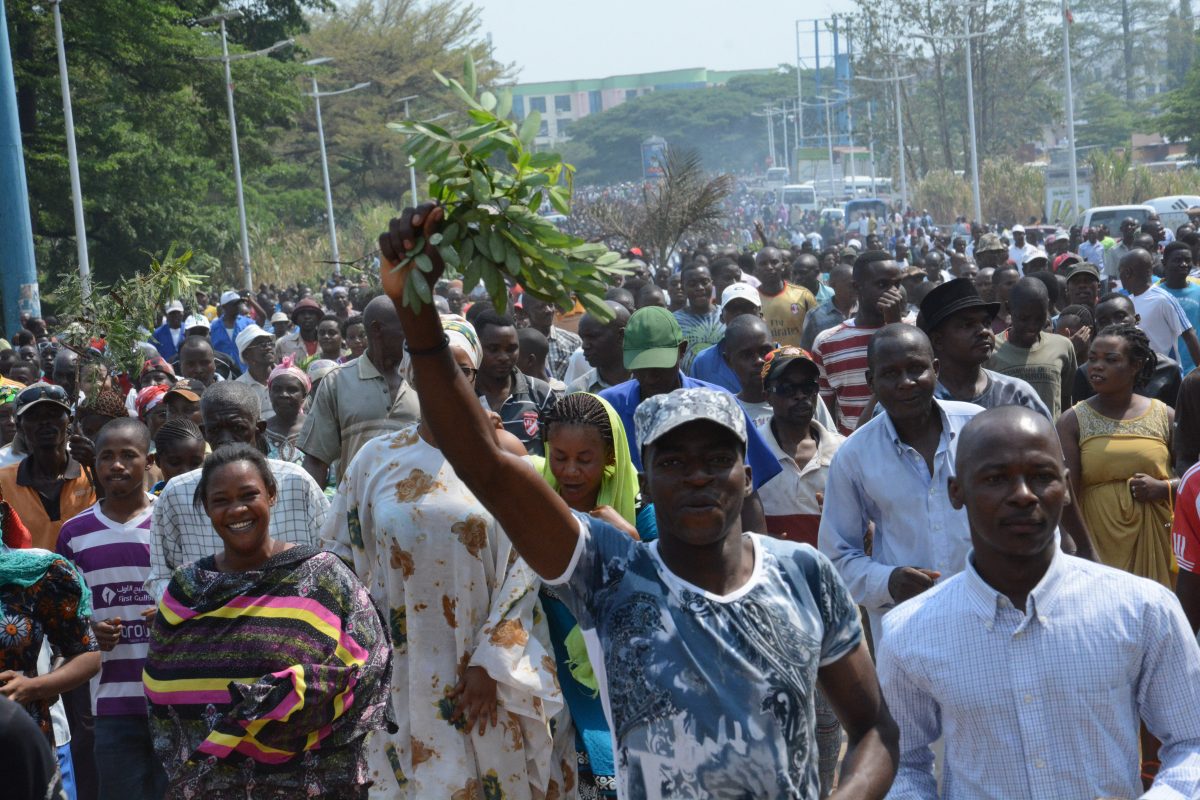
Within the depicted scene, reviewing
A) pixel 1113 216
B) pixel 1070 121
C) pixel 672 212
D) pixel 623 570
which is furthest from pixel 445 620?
pixel 1070 121

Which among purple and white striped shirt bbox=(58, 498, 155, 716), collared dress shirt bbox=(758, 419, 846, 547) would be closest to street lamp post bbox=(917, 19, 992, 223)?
collared dress shirt bbox=(758, 419, 846, 547)

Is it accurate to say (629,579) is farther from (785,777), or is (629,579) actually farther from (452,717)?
(452,717)

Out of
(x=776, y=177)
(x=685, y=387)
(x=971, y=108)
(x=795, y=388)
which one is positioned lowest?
(x=776, y=177)

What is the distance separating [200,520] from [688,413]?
9.26 ft

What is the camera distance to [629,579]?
3180 millimetres

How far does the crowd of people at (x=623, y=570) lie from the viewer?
3145mm

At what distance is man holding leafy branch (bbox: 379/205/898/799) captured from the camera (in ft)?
10.00

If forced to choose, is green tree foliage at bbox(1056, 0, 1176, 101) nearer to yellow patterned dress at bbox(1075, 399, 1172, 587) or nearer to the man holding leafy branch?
yellow patterned dress at bbox(1075, 399, 1172, 587)

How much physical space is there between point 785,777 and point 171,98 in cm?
3551

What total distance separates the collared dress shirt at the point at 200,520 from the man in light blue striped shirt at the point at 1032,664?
2598 mm

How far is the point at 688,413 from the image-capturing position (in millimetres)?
3207

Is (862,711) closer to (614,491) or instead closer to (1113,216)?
(614,491)

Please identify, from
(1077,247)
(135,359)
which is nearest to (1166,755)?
(135,359)

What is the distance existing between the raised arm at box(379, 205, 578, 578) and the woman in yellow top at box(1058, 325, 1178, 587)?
415cm
